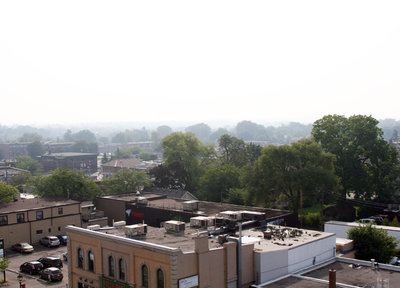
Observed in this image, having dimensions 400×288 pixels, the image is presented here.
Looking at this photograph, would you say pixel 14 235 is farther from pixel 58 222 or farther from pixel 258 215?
pixel 258 215

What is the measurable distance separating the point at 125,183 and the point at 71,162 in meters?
91.5

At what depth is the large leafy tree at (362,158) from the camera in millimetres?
61219

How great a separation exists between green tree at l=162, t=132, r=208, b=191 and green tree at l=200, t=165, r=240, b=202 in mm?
8749

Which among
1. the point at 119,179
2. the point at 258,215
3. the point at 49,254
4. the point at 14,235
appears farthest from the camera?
the point at 119,179

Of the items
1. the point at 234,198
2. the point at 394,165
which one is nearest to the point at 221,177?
the point at 234,198

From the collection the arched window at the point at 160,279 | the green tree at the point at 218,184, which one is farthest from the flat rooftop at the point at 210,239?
the green tree at the point at 218,184

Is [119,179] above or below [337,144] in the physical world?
below

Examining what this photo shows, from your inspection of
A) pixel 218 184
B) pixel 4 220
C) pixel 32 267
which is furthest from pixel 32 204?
pixel 218 184

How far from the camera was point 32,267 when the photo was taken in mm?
37625

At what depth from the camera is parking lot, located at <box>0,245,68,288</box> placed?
35000mm

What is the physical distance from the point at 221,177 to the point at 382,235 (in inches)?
1352

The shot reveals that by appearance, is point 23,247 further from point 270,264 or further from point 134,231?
point 270,264

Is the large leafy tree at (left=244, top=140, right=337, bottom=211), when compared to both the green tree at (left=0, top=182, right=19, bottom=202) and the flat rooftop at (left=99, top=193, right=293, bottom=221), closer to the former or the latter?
the flat rooftop at (left=99, top=193, right=293, bottom=221)

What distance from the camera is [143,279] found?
24016 mm
